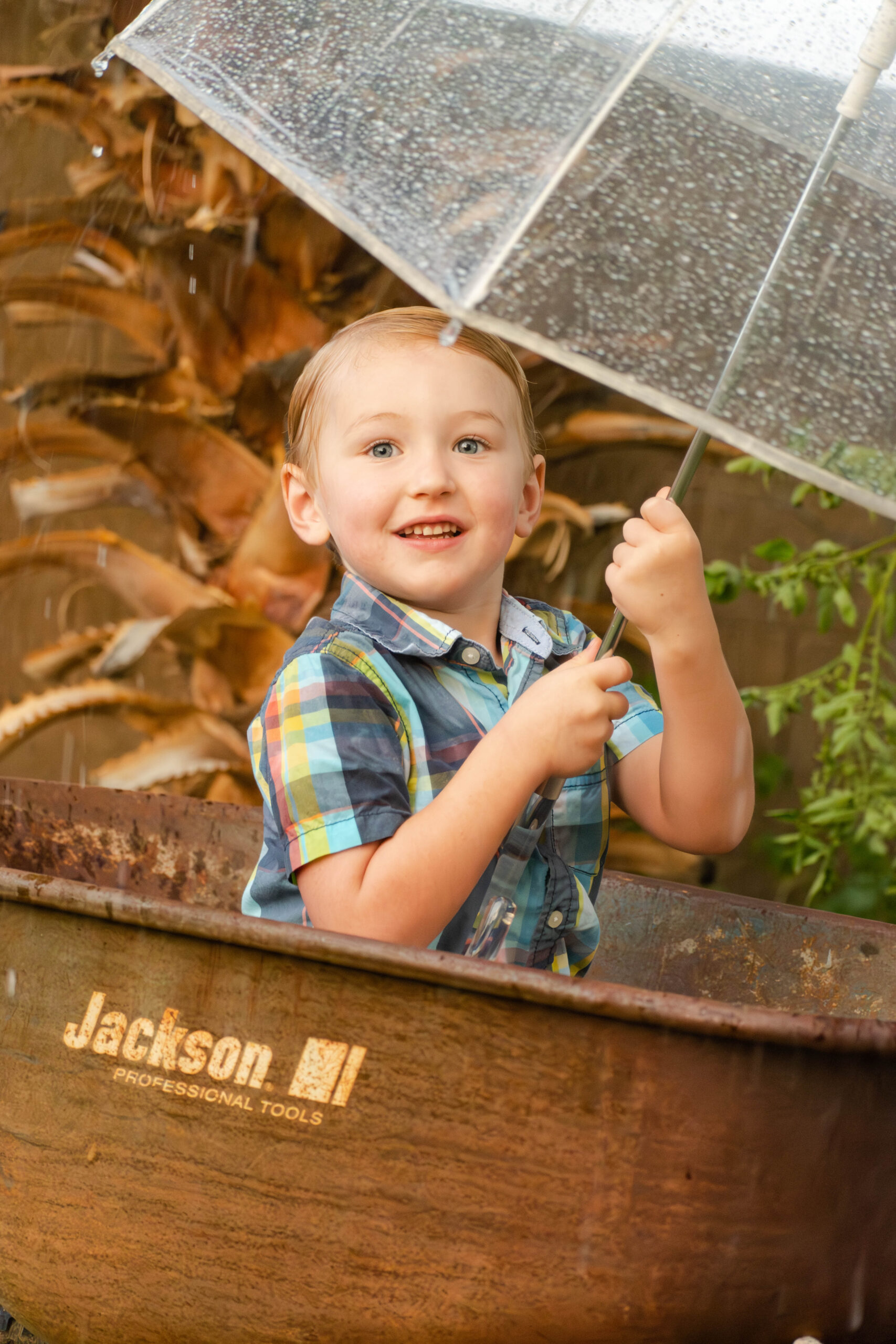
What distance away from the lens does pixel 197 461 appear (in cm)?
242

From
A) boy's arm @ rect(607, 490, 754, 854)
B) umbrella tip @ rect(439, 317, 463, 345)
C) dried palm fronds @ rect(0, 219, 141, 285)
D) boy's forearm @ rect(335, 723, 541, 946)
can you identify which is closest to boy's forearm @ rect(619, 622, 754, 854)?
boy's arm @ rect(607, 490, 754, 854)

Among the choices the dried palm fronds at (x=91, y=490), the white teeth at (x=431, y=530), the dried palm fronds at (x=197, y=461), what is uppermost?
the white teeth at (x=431, y=530)

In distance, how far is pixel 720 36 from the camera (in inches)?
33.0

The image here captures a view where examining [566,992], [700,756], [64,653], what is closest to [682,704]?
→ [700,756]

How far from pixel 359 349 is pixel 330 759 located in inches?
15.5

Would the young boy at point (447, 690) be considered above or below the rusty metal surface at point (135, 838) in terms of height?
above

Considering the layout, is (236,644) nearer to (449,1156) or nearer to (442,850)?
(442,850)

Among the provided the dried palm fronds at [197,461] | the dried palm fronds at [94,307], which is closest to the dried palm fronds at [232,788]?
the dried palm fronds at [197,461]

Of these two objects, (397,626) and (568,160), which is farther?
(397,626)

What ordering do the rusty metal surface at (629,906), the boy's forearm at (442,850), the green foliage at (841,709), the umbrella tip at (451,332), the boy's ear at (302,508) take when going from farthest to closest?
the green foliage at (841,709)
the rusty metal surface at (629,906)
the boy's ear at (302,508)
the boy's forearm at (442,850)
the umbrella tip at (451,332)

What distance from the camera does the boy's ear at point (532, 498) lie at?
4.06 ft

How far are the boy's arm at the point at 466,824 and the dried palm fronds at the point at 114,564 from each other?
61.3 inches

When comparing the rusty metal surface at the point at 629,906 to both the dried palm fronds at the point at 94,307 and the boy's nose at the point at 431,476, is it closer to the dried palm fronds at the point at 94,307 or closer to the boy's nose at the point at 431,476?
the boy's nose at the point at 431,476

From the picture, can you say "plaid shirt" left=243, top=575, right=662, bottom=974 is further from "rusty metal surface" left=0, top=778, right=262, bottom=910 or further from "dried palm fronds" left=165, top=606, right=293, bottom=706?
"dried palm fronds" left=165, top=606, right=293, bottom=706
